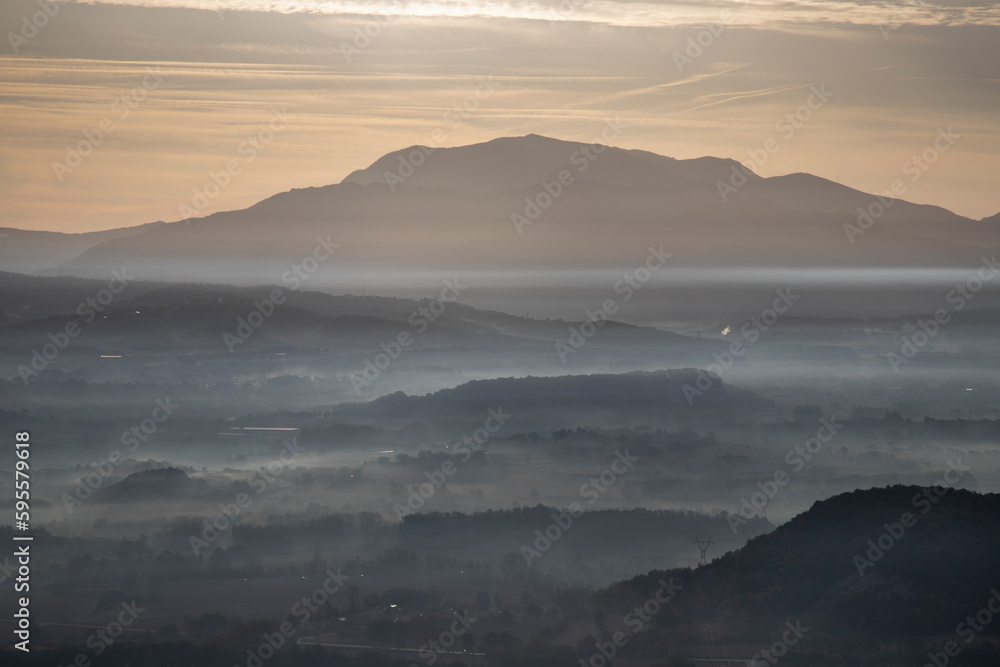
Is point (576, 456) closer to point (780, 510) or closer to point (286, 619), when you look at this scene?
point (780, 510)

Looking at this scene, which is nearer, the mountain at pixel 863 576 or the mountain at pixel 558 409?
the mountain at pixel 863 576

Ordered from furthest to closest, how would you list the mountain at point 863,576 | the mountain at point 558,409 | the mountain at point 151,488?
the mountain at point 558,409 → the mountain at point 151,488 → the mountain at point 863,576

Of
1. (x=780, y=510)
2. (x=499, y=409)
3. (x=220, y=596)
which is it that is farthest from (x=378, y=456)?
(x=220, y=596)

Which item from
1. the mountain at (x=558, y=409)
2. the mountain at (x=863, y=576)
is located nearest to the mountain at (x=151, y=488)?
the mountain at (x=558, y=409)

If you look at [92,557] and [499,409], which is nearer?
[92,557]

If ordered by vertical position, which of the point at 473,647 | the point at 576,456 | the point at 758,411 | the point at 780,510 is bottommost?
the point at 758,411

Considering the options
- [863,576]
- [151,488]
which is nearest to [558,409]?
[151,488]

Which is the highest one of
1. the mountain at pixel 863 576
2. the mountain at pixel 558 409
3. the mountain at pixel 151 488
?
the mountain at pixel 863 576

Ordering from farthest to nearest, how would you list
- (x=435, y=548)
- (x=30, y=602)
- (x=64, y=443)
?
1. (x=64, y=443)
2. (x=435, y=548)
3. (x=30, y=602)

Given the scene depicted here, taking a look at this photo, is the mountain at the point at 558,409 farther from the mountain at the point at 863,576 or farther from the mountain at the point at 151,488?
the mountain at the point at 863,576

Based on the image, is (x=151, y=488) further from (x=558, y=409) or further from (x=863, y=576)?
(x=863, y=576)

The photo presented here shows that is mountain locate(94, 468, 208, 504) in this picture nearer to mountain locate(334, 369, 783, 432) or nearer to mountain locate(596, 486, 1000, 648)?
mountain locate(334, 369, 783, 432)
